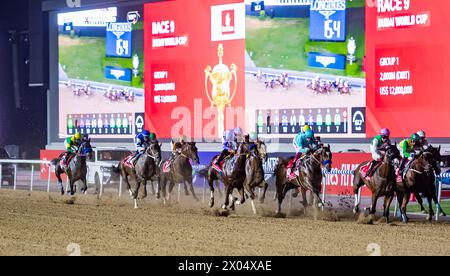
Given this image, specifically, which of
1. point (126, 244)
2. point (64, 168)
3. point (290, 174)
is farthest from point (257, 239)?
point (64, 168)

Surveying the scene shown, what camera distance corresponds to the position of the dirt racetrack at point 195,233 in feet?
41.9

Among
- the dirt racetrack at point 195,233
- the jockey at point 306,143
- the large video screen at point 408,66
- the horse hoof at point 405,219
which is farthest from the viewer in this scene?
the large video screen at point 408,66

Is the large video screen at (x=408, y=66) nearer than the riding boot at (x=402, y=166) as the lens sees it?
No

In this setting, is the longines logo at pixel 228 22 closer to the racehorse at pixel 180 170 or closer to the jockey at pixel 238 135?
the racehorse at pixel 180 170

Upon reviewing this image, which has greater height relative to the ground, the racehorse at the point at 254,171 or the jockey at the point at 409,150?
the jockey at the point at 409,150

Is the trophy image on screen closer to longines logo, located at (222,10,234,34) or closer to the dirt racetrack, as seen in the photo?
longines logo, located at (222,10,234,34)

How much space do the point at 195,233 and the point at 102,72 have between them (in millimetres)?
15911

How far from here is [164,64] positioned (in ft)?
92.1

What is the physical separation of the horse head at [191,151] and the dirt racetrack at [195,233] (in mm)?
1259

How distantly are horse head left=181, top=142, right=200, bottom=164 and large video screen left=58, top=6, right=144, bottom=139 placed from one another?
6689 millimetres

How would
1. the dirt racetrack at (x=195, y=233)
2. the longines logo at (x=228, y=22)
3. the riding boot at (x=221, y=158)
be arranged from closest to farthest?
the dirt racetrack at (x=195, y=233), the riding boot at (x=221, y=158), the longines logo at (x=228, y=22)

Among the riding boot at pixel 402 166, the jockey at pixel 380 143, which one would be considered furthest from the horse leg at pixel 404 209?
the jockey at pixel 380 143

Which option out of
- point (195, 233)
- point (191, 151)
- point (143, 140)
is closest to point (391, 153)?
point (195, 233)
